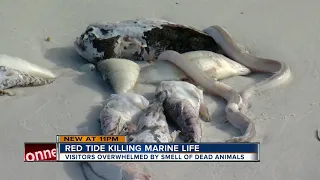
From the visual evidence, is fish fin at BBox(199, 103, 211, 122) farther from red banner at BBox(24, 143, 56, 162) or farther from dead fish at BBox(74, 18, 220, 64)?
red banner at BBox(24, 143, 56, 162)

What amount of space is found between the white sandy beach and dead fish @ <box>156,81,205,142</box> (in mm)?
160

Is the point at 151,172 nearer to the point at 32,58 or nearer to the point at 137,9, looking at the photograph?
the point at 32,58

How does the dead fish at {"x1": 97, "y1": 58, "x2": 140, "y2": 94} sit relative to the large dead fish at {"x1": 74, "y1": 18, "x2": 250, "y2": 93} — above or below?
below

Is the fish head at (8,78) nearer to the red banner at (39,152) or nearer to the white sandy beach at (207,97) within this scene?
the white sandy beach at (207,97)

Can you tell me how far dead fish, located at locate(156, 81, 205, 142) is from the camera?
507cm

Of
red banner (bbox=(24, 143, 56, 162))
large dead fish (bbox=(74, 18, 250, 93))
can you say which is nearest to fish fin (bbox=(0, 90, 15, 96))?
red banner (bbox=(24, 143, 56, 162))

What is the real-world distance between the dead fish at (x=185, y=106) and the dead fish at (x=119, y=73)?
1.10 feet

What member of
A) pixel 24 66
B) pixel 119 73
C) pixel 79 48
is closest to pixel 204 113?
pixel 119 73

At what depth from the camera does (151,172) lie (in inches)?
186

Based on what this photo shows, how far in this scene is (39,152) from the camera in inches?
191

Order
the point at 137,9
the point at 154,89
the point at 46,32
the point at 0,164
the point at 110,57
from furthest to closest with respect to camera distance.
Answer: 1. the point at 137,9
2. the point at 46,32
3. the point at 110,57
4. the point at 154,89
5. the point at 0,164

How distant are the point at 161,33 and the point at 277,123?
1.66 meters

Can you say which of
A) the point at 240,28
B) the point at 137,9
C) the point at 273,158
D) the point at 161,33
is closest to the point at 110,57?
the point at 161,33

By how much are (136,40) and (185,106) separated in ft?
4.40
